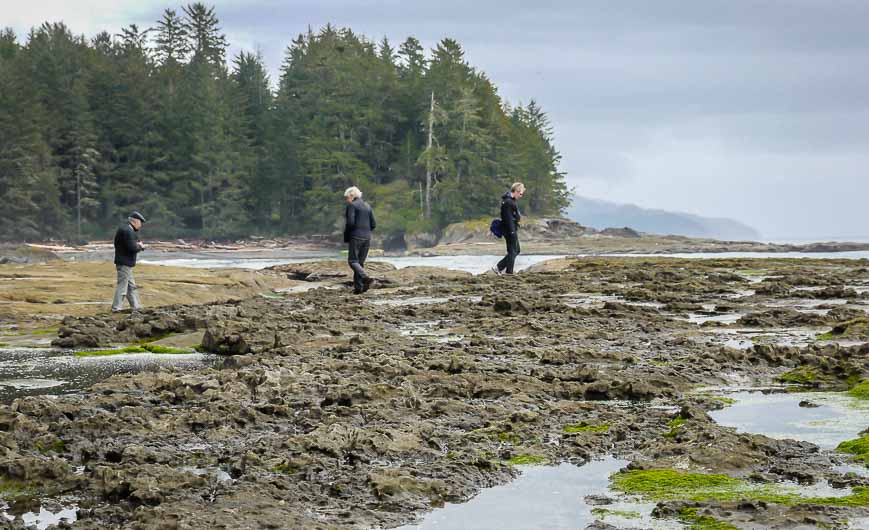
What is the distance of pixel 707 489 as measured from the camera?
6.43 meters

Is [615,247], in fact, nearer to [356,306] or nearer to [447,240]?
[447,240]

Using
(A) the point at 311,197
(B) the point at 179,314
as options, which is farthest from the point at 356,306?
(A) the point at 311,197

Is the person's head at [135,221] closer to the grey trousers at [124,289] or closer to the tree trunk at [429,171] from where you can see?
the grey trousers at [124,289]

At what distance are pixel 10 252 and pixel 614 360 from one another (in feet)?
136

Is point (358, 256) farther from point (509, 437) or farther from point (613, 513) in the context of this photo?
point (613, 513)

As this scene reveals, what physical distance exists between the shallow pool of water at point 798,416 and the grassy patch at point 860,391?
0.09 metres

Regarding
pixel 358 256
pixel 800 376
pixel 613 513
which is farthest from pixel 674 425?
pixel 358 256

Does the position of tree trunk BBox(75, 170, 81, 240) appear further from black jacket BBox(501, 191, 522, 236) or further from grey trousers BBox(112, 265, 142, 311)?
grey trousers BBox(112, 265, 142, 311)

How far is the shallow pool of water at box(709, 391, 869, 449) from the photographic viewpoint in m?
7.93

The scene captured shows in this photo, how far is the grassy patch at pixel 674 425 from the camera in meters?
7.77

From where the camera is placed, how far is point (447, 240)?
76.4m

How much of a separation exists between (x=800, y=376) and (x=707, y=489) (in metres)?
4.69

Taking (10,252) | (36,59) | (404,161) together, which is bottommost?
(10,252)

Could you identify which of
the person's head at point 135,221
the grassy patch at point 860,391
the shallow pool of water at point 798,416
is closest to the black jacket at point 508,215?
the person's head at point 135,221
